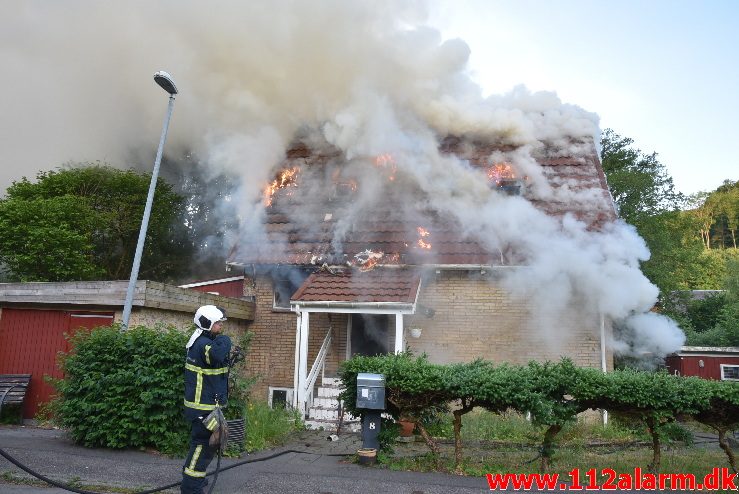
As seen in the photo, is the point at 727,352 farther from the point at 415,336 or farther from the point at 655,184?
the point at 415,336

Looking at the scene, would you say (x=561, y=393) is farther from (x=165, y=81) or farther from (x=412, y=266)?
(x=165, y=81)

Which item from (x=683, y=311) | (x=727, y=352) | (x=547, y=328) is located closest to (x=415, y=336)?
(x=547, y=328)

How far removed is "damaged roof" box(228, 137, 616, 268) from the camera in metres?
11.4

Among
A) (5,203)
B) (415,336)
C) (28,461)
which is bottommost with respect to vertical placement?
(28,461)

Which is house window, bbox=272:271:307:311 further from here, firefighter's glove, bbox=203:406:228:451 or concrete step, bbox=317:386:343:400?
firefighter's glove, bbox=203:406:228:451

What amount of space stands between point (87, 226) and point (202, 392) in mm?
18554

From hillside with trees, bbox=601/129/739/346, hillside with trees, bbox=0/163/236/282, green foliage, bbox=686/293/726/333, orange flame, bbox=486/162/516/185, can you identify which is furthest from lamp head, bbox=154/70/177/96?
green foliage, bbox=686/293/726/333

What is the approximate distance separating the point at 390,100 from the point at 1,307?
9875 mm

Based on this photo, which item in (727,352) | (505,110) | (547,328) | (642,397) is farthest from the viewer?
(727,352)

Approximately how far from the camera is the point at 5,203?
61.8 feet

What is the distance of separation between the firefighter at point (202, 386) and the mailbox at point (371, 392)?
207 cm

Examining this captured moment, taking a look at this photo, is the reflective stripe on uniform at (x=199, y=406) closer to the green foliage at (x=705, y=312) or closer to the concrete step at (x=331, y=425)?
the concrete step at (x=331, y=425)

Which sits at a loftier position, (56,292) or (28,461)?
(56,292)

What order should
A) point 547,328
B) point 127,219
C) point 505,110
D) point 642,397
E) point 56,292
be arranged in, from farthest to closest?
point 127,219, point 505,110, point 547,328, point 56,292, point 642,397
